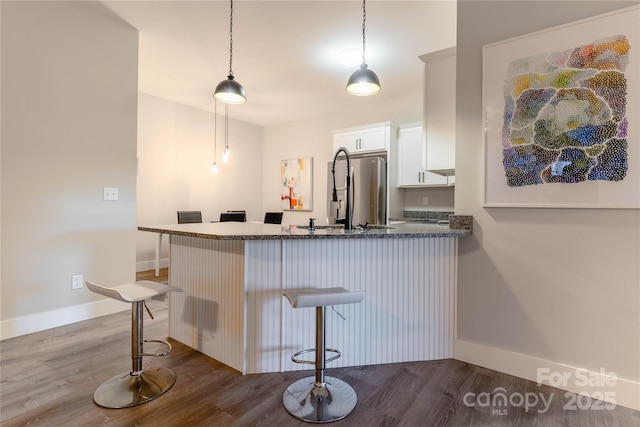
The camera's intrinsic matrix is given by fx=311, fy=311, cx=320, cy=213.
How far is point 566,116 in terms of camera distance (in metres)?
1.84

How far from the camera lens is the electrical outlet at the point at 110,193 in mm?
2980

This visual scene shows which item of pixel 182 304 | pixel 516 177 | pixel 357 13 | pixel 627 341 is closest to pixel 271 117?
pixel 357 13

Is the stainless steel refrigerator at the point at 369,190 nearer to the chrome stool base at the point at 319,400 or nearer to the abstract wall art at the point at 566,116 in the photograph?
the abstract wall art at the point at 566,116

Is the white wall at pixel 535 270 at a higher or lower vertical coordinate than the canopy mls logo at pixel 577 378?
higher

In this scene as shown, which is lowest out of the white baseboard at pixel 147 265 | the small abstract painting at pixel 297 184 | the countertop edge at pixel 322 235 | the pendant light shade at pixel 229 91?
the white baseboard at pixel 147 265

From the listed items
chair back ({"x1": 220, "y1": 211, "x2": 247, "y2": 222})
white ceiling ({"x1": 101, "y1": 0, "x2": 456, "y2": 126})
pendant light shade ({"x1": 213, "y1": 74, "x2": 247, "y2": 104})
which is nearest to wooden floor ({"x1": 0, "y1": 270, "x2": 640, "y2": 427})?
pendant light shade ({"x1": 213, "y1": 74, "x2": 247, "y2": 104})

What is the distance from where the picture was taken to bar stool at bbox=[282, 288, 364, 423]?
155 centimetres

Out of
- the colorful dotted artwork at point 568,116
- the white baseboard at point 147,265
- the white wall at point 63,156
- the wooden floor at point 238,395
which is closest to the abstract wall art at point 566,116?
the colorful dotted artwork at point 568,116

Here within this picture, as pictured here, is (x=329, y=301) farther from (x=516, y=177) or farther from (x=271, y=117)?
(x=271, y=117)

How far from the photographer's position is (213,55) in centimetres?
349

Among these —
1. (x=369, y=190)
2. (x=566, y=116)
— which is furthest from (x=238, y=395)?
(x=369, y=190)

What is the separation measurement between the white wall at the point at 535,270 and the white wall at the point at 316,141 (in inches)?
94.2

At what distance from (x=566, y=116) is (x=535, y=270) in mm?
946

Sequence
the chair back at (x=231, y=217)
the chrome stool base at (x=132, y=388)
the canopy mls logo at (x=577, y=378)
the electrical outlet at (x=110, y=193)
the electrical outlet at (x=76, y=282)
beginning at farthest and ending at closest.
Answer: the chair back at (x=231, y=217) < the electrical outlet at (x=110, y=193) < the electrical outlet at (x=76, y=282) < the canopy mls logo at (x=577, y=378) < the chrome stool base at (x=132, y=388)
